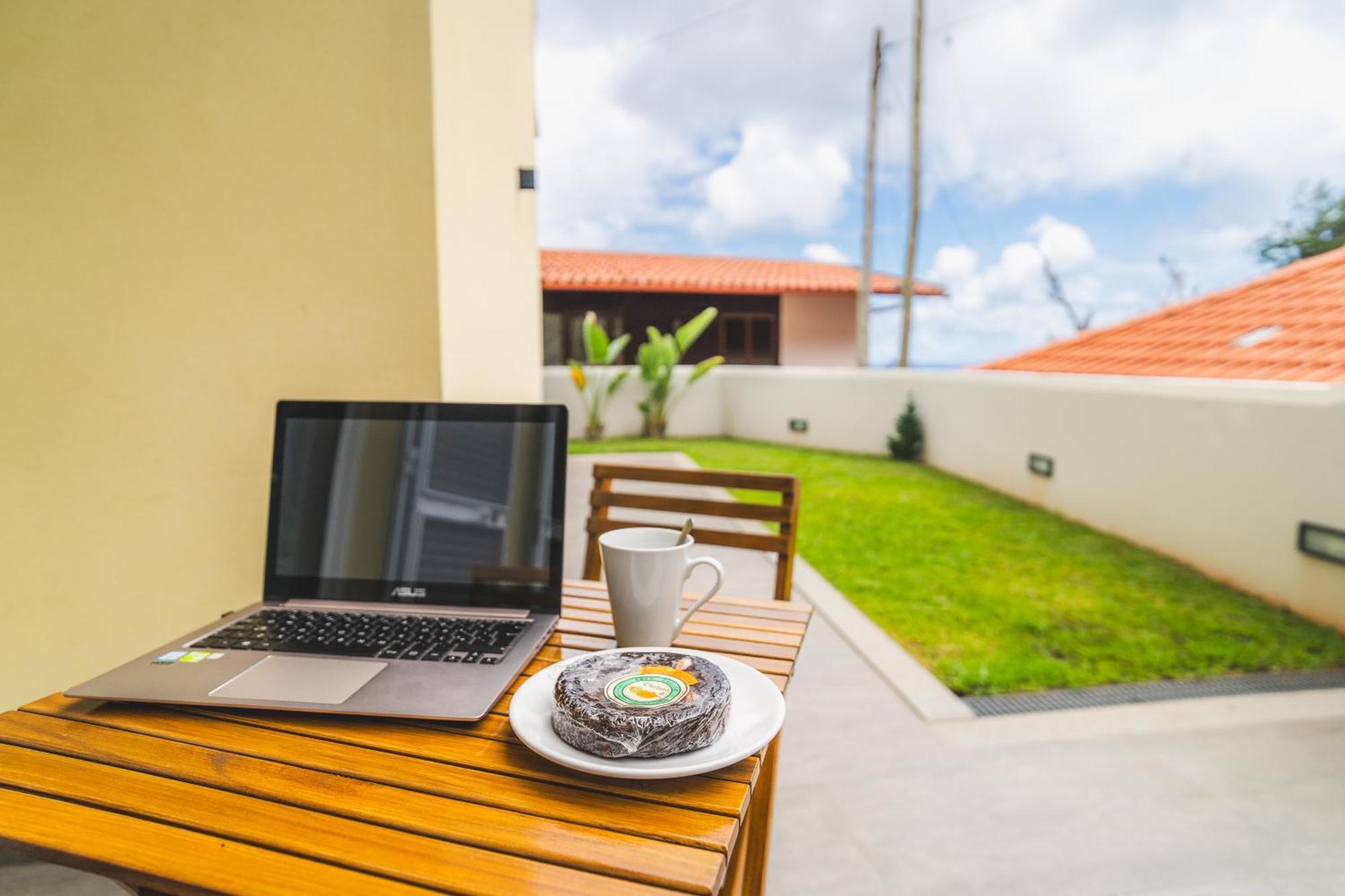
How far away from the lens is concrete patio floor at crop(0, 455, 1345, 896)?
1.51 meters

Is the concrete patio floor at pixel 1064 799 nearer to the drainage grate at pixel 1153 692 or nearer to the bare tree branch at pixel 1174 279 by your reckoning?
the drainage grate at pixel 1153 692

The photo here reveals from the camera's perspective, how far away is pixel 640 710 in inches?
24.5

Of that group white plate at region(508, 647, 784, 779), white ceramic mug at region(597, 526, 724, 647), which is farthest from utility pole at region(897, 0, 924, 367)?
white plate at region(508, 647, 784, 779)

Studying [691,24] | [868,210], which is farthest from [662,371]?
[691,24]

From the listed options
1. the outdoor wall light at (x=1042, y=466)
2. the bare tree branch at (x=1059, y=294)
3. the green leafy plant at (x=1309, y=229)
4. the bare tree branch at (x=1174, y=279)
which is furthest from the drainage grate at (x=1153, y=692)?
the green leafy plant at (x=1309, y=229)

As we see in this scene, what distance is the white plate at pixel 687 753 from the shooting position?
60 centimetres

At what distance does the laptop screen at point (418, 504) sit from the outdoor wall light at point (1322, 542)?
11.9 ft

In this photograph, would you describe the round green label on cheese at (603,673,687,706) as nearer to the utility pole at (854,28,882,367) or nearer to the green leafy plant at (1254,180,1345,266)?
the utility pole at (854,28,882,367)

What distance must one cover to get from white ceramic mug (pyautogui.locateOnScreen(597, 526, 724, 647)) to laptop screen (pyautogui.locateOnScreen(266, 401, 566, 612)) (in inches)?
5.4

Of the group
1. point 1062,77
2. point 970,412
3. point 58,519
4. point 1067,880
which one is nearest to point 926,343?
point 970,412

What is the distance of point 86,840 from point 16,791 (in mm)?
125

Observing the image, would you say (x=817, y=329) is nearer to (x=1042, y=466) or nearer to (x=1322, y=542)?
(x=1042, y=466)

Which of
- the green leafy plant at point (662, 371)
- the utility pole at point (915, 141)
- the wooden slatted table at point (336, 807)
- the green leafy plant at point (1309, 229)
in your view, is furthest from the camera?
the green leafy plant at point (1309, 229)

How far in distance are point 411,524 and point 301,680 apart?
289mm
